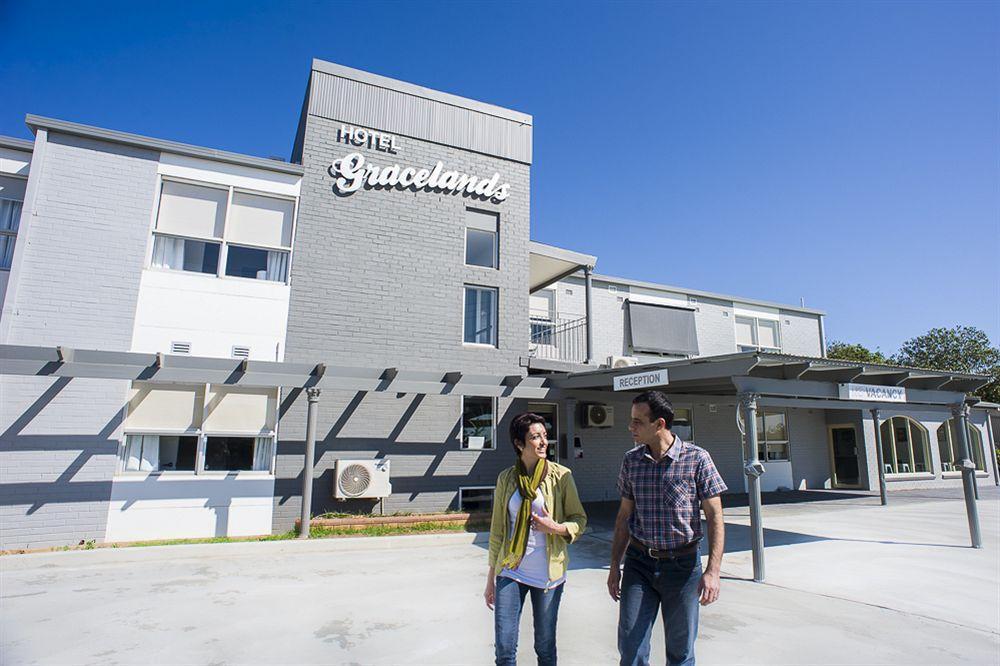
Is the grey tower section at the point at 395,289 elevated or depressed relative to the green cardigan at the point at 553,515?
elevated

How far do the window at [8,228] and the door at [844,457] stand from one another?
21.3 meters

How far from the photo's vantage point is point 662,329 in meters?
17.2

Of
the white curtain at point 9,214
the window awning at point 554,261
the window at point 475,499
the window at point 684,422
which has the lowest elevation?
the window at point 475,499

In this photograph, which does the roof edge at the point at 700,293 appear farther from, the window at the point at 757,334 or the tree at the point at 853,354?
the tree at the point at 853,354

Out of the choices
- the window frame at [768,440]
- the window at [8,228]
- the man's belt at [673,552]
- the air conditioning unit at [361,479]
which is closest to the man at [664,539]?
the man's belt at [673,552]

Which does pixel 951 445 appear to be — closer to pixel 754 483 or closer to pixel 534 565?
pixel 754 483

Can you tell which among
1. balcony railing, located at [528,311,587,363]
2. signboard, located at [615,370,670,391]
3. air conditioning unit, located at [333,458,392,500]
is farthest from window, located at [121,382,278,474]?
balcony railing, located at [528,311,587,363]

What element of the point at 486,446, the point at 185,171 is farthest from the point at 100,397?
the point at 486,446

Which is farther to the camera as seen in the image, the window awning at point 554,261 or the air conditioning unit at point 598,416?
the air conditioning unit at point 598,416

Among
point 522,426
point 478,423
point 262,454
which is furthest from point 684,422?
point 522,426

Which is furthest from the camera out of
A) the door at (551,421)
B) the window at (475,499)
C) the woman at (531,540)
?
the door at (551,421)

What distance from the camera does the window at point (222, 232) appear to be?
966 cm

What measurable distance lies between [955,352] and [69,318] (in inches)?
1982

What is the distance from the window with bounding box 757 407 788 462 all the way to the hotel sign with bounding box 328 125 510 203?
11176mm
